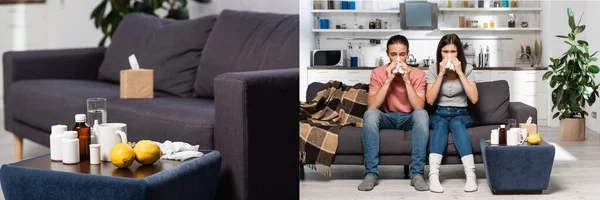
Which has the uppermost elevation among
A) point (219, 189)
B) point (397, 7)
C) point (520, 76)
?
point (397, 7)

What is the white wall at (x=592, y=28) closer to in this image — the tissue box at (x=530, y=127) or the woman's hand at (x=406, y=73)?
the tissue box at (x=530, y=127)

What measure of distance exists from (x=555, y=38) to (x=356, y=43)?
29 centimetres

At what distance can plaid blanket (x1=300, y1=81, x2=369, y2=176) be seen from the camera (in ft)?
4.34

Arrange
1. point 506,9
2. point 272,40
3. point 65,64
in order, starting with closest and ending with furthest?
point 506,9 < point 272,40 < point 65,64

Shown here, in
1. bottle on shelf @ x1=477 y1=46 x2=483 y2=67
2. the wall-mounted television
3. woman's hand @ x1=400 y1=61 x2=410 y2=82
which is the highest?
the wall-mounted television

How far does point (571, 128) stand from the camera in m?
1.24

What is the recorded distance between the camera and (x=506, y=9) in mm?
1196

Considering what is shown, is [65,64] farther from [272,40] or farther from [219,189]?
[219,189]

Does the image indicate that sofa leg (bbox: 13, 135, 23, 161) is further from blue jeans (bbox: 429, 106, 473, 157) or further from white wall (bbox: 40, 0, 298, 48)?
blue jeans (bbox: 429, 106, 473, 157)

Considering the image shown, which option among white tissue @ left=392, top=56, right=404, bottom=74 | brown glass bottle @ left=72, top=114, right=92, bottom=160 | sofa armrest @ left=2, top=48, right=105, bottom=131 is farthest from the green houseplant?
white tissue @ left=392, top=56, right=404, bottom=74

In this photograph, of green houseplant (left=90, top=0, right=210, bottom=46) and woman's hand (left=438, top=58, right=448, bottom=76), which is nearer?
woman's hand (left=438, top=58, right=448, bottom=76)

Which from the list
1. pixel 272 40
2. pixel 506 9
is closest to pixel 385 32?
pixel 506 9

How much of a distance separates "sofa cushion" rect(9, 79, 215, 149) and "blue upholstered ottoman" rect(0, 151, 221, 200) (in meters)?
0.34

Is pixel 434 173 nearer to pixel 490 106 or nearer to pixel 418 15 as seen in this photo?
pixel 490 106
